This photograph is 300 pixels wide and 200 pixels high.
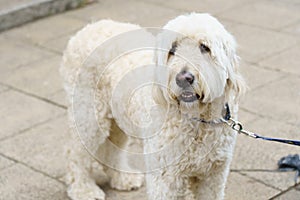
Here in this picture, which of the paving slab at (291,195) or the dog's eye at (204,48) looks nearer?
the dog's eye at (204,48)

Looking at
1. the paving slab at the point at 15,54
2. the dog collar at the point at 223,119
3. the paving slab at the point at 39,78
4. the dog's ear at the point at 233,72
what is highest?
the dog's ear at the point at 233,72

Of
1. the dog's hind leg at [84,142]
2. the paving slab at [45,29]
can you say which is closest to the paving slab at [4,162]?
the dog's hind leg at [84,142]

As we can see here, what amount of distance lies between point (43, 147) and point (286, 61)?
2.97m

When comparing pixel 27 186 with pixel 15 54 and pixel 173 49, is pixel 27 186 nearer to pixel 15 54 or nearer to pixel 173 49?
pixel 173 49

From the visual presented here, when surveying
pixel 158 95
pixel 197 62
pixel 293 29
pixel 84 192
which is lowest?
pixel 84 192

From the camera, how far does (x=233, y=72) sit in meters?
4.21

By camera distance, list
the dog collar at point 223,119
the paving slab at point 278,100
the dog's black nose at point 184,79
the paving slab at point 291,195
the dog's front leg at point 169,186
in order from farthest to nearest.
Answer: the paving slab at point 278,100 → the paving slab at point 291,195 → the dog's front leg at point 169,186 → the dog collar at point 223,119 → the dog's black nose at point 184,79

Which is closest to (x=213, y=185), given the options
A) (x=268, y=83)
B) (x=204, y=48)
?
(x=204, y=48)

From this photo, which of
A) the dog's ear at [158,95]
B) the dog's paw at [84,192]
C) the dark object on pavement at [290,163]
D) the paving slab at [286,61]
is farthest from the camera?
the paving slab at [286,61]

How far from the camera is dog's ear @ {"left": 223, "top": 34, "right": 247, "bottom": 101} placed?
164 inches

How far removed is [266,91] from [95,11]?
3.34m

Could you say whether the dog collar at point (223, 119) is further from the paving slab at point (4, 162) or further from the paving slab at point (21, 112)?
the paving slab at point (21, 112)

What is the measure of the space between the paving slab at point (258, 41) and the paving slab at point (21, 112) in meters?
2.32

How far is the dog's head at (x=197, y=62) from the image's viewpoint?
404cm
